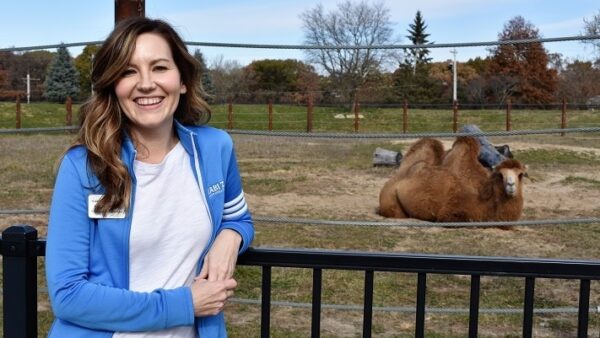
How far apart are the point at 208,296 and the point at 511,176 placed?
598cm

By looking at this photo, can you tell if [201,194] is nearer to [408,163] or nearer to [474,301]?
[474,301]

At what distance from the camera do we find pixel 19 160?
38.4ft

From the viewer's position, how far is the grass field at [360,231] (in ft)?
13.5

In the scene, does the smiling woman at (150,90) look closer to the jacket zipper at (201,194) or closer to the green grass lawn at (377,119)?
the jacket zipper at (201,194)

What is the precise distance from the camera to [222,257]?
61.6 inches

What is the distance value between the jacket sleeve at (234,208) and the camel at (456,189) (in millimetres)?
5730

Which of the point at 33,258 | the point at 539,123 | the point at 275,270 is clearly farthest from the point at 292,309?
the point at 539,123

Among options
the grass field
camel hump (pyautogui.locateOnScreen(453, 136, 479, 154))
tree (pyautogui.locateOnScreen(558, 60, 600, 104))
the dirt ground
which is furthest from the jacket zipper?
tree (pyautogui.locateOnScreen(558, 60, 600, 104))

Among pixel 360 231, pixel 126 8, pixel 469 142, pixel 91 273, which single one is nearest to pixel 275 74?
pixel 469 142

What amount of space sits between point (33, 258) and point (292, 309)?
2689 mm

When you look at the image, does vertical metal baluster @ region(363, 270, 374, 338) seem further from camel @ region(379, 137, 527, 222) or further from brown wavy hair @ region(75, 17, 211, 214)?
camel @ region(379, 137, 527, 222)

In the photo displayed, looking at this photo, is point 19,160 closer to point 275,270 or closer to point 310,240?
point 310,240

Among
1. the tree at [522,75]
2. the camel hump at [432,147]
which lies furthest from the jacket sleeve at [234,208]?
the tree at [522,75]

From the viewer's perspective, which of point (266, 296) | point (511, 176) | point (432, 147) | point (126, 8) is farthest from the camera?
point (432, 147)
